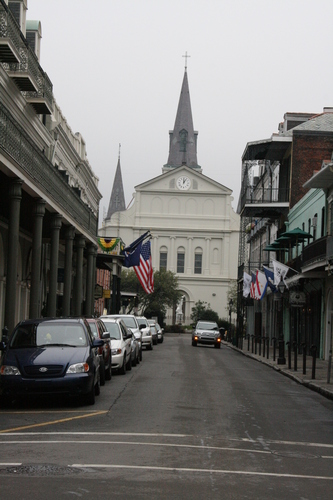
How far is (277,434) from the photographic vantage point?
11797 mm

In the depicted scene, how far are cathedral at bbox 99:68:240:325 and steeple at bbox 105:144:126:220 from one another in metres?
34.6

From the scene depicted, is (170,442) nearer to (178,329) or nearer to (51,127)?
(51,127)

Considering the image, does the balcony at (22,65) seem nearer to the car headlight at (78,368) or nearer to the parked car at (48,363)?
the parked car at (48,363)

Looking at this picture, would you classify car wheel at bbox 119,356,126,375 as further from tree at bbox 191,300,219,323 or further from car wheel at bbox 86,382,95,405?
tree at bbox 191,300,219,323

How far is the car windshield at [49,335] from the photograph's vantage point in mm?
15398

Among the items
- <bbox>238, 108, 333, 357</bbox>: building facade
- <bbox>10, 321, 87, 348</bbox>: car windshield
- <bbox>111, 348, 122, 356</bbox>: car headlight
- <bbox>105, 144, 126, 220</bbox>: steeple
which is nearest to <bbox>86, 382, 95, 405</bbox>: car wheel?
Result: <bbox>10, 321, 87, 348</bbox>: car windshield

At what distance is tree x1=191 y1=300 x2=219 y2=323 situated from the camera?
94.6 meters

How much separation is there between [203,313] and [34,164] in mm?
75643

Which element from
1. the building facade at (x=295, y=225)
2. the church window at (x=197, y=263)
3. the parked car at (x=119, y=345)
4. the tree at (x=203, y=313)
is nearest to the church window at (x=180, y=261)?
the church window at (x=197, y=263)

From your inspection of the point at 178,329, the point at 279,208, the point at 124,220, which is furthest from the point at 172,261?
the point at 279,208

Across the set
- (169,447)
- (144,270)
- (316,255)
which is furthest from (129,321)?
(169,447)

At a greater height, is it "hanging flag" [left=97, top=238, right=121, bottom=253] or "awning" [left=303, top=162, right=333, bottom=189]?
"awning" [left=303, top=162, right=333, bottom=189]

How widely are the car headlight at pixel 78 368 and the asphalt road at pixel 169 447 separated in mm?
654

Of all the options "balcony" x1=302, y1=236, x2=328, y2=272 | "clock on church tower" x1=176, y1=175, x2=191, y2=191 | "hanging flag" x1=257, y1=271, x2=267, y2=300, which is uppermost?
"clock on church tower" x1=176, y1=175, x2=191, y2=191
